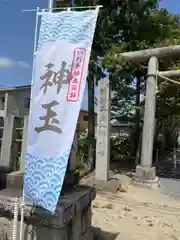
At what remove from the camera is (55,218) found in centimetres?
237

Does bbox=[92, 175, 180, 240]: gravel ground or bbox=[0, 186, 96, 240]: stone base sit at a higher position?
bbox=[0, 186, 96, 240]: stone base

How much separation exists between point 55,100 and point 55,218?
3.86ft

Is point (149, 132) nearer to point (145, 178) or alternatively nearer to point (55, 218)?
point (145, 178)

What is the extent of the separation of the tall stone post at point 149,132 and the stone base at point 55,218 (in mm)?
4674

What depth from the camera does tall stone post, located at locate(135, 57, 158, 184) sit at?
735cm

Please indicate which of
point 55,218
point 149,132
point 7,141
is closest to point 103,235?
point 55,218

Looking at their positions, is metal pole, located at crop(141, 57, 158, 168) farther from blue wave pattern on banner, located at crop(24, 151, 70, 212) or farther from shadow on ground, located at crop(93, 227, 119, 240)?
blue wave pattern on banner, located at crop(24, 151, 70, 212)

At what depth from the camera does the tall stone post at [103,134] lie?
268 inches

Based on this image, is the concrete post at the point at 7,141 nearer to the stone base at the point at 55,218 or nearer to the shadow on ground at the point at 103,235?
the stone base at the point at 55,218

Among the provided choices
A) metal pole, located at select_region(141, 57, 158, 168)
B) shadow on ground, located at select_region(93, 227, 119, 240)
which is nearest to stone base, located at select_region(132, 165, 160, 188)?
metal pole, located at select_region(141, 57, 158, 168)

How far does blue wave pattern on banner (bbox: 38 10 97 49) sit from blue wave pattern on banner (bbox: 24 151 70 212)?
3.68 ft

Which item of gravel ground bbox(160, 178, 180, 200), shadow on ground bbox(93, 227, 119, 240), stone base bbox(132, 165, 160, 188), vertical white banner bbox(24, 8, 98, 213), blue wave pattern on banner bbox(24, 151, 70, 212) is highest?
vertical white banner bbox(24, 8, 98, 213)

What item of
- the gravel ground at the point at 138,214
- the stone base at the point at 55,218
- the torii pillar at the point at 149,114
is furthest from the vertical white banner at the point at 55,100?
the torii pillar at the point at 149,114

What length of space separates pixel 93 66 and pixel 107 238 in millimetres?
5635
